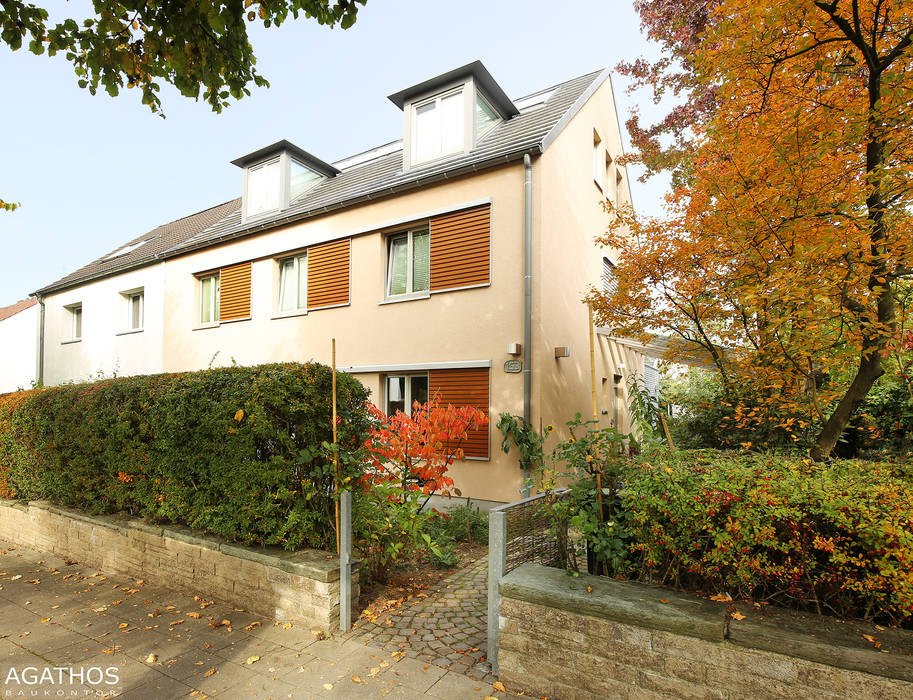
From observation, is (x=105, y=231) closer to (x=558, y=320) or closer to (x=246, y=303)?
(x=246, y=303)

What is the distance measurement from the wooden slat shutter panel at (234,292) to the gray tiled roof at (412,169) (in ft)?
2.99

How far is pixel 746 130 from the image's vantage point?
596 cm

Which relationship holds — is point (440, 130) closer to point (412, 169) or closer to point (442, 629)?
point (412, 169)

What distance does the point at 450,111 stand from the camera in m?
10.7

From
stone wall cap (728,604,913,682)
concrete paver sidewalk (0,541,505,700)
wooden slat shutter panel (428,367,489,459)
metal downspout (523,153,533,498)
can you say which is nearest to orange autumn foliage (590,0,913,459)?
metal downspout (523,153,533,498)

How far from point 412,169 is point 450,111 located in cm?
150

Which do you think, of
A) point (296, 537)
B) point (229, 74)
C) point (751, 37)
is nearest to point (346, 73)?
point (229, 74)

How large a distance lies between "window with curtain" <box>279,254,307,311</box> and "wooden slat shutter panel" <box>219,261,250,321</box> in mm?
1135

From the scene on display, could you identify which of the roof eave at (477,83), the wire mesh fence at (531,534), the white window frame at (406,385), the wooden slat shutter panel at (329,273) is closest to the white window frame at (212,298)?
the wooden slat shutter panel at (329,273)

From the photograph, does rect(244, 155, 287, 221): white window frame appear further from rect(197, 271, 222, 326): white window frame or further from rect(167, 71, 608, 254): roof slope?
rect(197, 271, 222, 326): white window frame

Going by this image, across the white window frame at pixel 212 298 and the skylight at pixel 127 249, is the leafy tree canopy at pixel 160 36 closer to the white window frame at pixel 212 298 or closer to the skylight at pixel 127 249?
the white window frame at pixel 212 298

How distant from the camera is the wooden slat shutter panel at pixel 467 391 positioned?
8.71m

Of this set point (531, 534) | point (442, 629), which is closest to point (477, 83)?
point (531, 534)

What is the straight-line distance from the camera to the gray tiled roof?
9.19 metres
